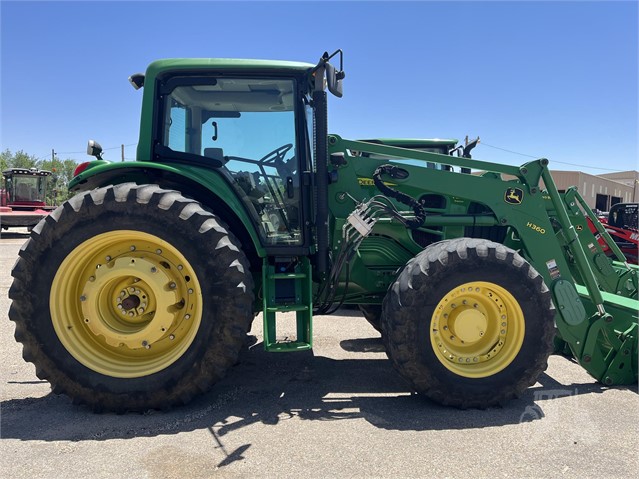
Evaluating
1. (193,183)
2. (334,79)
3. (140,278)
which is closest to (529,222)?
(334,79)

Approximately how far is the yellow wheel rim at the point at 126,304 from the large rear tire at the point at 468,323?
151cm

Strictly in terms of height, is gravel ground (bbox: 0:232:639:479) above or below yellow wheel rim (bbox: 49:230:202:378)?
below

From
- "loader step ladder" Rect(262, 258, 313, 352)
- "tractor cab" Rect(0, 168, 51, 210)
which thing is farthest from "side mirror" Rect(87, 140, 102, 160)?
"tractor cab" Rect(0, 168, 51, 210)

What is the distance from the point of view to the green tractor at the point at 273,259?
120 inches

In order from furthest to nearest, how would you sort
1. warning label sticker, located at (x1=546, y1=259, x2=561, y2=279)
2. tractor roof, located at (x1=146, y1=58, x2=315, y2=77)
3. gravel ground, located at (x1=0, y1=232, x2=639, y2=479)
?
warning label sticker, located at (x1=546, y1=259, x2=561, y2=279) < tractor roof, located at (x1=146, y1=58, x2=315, y2=77) < gravel ground, located at (x1=0, y1=232, x2=639, y2=479)

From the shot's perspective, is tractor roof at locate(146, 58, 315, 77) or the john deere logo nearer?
tractor roof at locate(146, 58, 315, 77)

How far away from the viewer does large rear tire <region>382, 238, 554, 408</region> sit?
3.16 meters

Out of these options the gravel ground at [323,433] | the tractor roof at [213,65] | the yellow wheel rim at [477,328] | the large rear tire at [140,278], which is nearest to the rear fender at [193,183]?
the large rear tire at [140,278]

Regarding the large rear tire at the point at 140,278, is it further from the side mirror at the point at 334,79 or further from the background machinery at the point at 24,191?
the background machinery at the point at 24,191

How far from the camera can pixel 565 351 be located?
451cm

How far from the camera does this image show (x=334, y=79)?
10.5 ft

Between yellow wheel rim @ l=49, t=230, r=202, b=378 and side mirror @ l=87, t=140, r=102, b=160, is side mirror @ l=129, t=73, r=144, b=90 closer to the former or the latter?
side mirror @ l=87, t=140, r=102, b=160

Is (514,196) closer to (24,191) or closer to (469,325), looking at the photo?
(469,325)

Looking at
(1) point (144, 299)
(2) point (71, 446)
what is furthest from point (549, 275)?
(2) point (71, 446)
